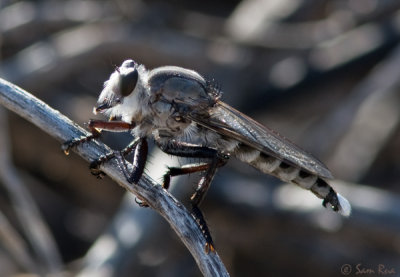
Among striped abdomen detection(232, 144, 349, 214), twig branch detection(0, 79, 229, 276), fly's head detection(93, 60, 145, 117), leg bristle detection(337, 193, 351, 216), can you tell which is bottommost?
twig branch detection(0, 79, 229, 276)

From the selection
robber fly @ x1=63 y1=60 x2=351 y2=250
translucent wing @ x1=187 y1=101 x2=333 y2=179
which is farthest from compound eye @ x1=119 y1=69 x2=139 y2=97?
translucent wing @ x1=187 y1=101 x2=333 y2=179

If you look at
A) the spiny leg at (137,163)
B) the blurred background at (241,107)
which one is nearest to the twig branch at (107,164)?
the spiny leg at (137,163)

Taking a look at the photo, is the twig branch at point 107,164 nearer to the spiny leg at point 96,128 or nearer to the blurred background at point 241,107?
the spiny leg at point 96,128

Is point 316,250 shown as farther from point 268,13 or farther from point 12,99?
point 12,99

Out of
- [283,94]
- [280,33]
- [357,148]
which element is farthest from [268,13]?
[357,148]

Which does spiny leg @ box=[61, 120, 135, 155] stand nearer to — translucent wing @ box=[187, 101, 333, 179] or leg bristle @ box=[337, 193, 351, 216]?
translucent wing @ box=[187, 101, 333, 179]

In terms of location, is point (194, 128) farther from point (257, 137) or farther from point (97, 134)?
point (97, 134)
